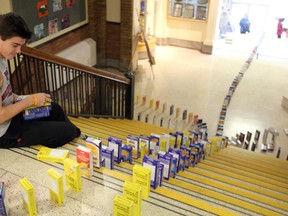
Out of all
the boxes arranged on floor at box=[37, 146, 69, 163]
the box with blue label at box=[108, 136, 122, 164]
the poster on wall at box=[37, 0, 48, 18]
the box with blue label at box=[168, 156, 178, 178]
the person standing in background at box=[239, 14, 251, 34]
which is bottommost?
the person standing in background at box=[239, 14, 251, 34]

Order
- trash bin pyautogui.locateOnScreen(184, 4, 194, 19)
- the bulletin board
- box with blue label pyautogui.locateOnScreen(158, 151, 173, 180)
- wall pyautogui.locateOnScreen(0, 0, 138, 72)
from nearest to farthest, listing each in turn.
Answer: box with blue label pyautogui.locateOnScreen(158, 151, 173, 180) < the bulletin board < wall pyautogui.locateOnScreen(0, 0, 138, 72) < trash bin pyautogui.locateOnScreen(184, 4, 194, 19)

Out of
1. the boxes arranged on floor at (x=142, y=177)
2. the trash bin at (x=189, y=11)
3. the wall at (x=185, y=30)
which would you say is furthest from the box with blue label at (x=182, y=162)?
the trash bin at (x=189, y=11)

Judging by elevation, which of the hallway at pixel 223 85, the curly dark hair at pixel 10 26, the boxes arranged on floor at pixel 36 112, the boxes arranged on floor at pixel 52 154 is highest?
the curly dark hair at pixel 10 26

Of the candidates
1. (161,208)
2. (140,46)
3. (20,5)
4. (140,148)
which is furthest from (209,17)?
(161,208)

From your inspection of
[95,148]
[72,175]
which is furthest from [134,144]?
[72,175]

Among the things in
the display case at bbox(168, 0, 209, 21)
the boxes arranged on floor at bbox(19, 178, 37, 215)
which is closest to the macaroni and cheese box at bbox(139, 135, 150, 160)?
the boxes arranged on floor at bbox(19, 178, 37, 215)

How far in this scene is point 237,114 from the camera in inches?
253

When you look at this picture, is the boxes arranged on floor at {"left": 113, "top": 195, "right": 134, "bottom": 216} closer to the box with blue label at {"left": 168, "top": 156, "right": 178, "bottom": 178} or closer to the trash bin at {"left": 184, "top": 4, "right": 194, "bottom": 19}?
the box with blue label at {"left": 168, "top": 156, "right": 178, "bottom": 178}

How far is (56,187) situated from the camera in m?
2.05

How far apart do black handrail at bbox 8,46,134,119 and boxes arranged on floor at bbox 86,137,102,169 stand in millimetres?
1695

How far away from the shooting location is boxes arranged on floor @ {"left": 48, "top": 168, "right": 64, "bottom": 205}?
6.64ft

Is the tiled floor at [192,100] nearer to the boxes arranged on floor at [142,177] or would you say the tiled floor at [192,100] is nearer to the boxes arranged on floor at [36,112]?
the boxes arranged on floor at [142,177]

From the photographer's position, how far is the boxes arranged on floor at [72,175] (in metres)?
2.15

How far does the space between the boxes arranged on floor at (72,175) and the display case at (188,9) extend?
26.3ft
